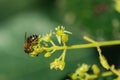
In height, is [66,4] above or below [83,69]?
above

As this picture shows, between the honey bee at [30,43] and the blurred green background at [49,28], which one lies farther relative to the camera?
the blurred green background at [49,28]

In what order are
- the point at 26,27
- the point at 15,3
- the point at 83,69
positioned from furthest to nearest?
the point at 15,3 → the point at 26,27 → the point at 83,69

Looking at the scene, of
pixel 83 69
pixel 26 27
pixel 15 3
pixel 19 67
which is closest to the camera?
pixel 83 69

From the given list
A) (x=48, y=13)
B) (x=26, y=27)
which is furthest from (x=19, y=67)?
(x=48, y=13)

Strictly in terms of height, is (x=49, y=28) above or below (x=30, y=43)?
above

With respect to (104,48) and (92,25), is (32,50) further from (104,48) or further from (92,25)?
(92,25)

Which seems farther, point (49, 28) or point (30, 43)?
point (49, 28)

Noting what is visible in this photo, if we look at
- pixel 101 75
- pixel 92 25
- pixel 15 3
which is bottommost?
pixel 101 75

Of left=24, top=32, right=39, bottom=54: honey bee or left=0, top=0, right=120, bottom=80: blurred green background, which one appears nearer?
left=24, top=32, right=39, bottom=54: honey bee
